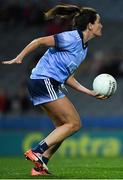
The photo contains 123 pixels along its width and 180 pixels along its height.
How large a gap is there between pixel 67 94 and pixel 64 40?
48.4 feet

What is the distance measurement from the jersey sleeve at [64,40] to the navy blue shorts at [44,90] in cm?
49

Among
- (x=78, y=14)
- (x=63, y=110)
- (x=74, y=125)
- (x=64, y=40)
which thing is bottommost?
(x=74, y=125)

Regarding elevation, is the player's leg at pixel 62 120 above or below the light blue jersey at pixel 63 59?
below

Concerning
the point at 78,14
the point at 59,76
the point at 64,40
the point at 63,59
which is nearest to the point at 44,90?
the point at 59,76

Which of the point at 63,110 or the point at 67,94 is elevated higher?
the point at 63,110

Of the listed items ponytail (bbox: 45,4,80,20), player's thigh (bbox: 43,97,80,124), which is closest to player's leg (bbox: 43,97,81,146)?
player's thigh (bbox: 43,97,80,124)

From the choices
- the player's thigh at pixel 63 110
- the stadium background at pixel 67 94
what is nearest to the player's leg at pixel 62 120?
the player's thigh at pixel 63 110

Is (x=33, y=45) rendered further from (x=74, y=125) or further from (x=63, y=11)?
(x=74, y=125)

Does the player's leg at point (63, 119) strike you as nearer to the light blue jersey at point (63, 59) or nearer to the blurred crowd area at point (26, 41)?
the light blue jersey at point (63, 59)

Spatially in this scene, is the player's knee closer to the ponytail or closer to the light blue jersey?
the light blue jersey

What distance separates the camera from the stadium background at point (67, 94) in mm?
22188

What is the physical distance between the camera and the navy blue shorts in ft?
35.7

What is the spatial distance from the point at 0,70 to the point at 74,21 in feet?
58.5

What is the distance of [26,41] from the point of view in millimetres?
29859
